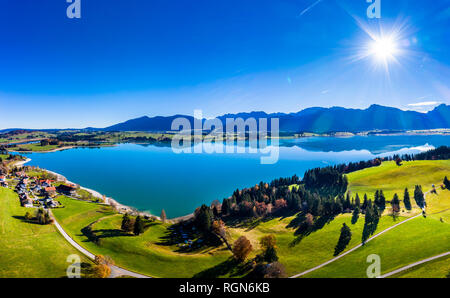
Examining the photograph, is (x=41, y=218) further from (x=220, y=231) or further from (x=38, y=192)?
(x=220, y=231)

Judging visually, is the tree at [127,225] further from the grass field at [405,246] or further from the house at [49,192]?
the house at [49,192]

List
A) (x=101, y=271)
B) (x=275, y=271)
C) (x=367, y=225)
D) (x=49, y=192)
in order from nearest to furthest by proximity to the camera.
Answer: (x=101, y=271) < (x=275, y=271) < (x=367, y=225) < (x=49, y=192)

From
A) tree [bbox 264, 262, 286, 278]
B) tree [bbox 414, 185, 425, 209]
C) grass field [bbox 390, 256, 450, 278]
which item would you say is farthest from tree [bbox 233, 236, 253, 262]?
tree [bbox 414, 185, 425, 209]

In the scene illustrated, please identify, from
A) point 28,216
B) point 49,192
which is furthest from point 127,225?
point 49,192

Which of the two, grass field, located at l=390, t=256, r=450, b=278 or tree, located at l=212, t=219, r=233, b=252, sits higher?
grass field, located at l=390, t=256, r=450, b=278

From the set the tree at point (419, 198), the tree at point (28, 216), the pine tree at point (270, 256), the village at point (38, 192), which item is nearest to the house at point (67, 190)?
the village at point (38, 192)

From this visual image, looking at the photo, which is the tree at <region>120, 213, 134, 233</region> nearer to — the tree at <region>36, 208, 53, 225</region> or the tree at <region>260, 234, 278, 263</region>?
the tree at <region>36, 208, 53, 225</region>

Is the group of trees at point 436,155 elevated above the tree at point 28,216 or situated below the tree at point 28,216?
above
